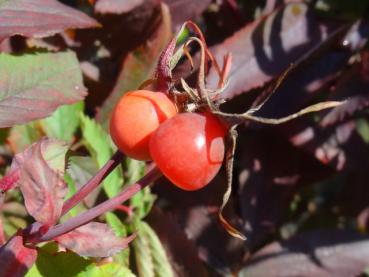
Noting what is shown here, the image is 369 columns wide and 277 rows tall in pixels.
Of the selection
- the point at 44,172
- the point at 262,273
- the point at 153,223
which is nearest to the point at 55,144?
the point at 44,172

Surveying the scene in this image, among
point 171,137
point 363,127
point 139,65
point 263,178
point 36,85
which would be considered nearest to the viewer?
point 171,137

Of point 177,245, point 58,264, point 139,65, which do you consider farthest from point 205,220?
point 58,264

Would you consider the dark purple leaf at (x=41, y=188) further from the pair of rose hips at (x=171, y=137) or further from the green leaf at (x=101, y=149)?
the green leaf at (x=101, y=149)

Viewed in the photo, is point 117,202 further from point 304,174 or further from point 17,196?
point 304,174

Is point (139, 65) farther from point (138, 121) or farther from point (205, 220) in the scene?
point (138, 121)

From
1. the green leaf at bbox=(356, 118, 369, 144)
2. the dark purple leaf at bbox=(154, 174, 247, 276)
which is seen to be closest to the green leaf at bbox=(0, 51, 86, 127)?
the dark purple leaf at bbox=(154, 174, 247, 276)
